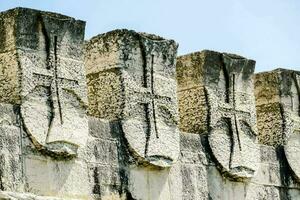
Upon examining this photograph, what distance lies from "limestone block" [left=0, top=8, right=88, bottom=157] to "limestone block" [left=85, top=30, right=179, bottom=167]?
2.07ft

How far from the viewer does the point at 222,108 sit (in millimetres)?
17297

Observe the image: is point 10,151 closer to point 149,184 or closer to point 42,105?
point 42,105

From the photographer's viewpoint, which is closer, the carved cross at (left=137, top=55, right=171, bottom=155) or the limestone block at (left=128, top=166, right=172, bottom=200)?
the limestone block at (left=128, top=166, right=172, bottom=200)

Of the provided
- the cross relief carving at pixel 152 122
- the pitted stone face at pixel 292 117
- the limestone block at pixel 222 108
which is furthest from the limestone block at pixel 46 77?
the pitted stone face at pixel 292 117

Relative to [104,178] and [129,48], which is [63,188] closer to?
[104,178]

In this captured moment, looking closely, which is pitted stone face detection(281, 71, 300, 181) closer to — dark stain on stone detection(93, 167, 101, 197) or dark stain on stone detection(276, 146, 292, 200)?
dark stain on stone detection(276, 146, 292, 200)

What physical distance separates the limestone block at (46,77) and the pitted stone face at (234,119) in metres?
2.28

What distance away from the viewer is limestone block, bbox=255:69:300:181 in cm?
1823

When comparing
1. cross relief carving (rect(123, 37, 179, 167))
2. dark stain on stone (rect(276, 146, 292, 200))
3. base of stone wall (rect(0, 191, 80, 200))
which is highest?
cross relief carving (rect(123, 37, 179, 167))

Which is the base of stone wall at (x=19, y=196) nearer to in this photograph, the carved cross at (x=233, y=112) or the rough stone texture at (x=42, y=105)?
the rough stone texture at (x=42, y=105)

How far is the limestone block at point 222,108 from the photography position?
17.1 metres

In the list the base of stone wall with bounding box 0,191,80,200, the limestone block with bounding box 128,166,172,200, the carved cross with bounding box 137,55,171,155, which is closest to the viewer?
the base of stone wall with bounding box 0,191,80,200

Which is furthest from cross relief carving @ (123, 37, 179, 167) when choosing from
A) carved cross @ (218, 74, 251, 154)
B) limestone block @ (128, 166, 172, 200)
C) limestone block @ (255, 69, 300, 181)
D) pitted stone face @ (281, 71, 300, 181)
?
pitted stone face @ (281, 71, 300, 181)

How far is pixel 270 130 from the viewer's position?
18.3 m
